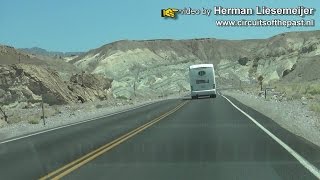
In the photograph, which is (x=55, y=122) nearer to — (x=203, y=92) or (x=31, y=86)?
(x=31, y=86)

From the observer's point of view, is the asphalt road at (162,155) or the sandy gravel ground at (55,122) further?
the sandy gravel ground at (55,122)

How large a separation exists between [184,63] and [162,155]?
15455cm

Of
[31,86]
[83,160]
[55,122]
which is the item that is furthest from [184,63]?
[83,160]

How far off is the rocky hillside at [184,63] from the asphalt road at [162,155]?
86937mm

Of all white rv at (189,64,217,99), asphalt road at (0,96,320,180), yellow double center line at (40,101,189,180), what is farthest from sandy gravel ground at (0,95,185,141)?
white rv at (189,64,217,99)

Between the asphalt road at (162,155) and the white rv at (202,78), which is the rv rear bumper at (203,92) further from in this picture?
the asphalt road at (162,155)

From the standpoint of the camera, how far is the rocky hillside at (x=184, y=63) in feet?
445

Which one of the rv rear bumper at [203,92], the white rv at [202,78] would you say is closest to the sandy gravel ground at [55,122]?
the white rv at [202,78]

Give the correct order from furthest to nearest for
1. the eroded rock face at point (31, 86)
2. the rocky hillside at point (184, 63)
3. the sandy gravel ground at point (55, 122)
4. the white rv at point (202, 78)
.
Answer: the rocky hillside at point (184, 63)
the white rv at point (202, 78)
the eroded rock face at point (31, 86)
the sandy gravel ground at point (55, 122)

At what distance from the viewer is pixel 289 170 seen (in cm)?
1242

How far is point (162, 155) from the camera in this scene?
50.7 ft

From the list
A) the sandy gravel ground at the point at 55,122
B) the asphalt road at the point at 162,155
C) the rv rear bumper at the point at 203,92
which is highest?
the asphalt road at the point at 162,155

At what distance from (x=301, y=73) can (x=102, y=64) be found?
194 feet

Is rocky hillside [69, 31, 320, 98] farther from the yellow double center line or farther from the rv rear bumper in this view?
the yellow double center line
